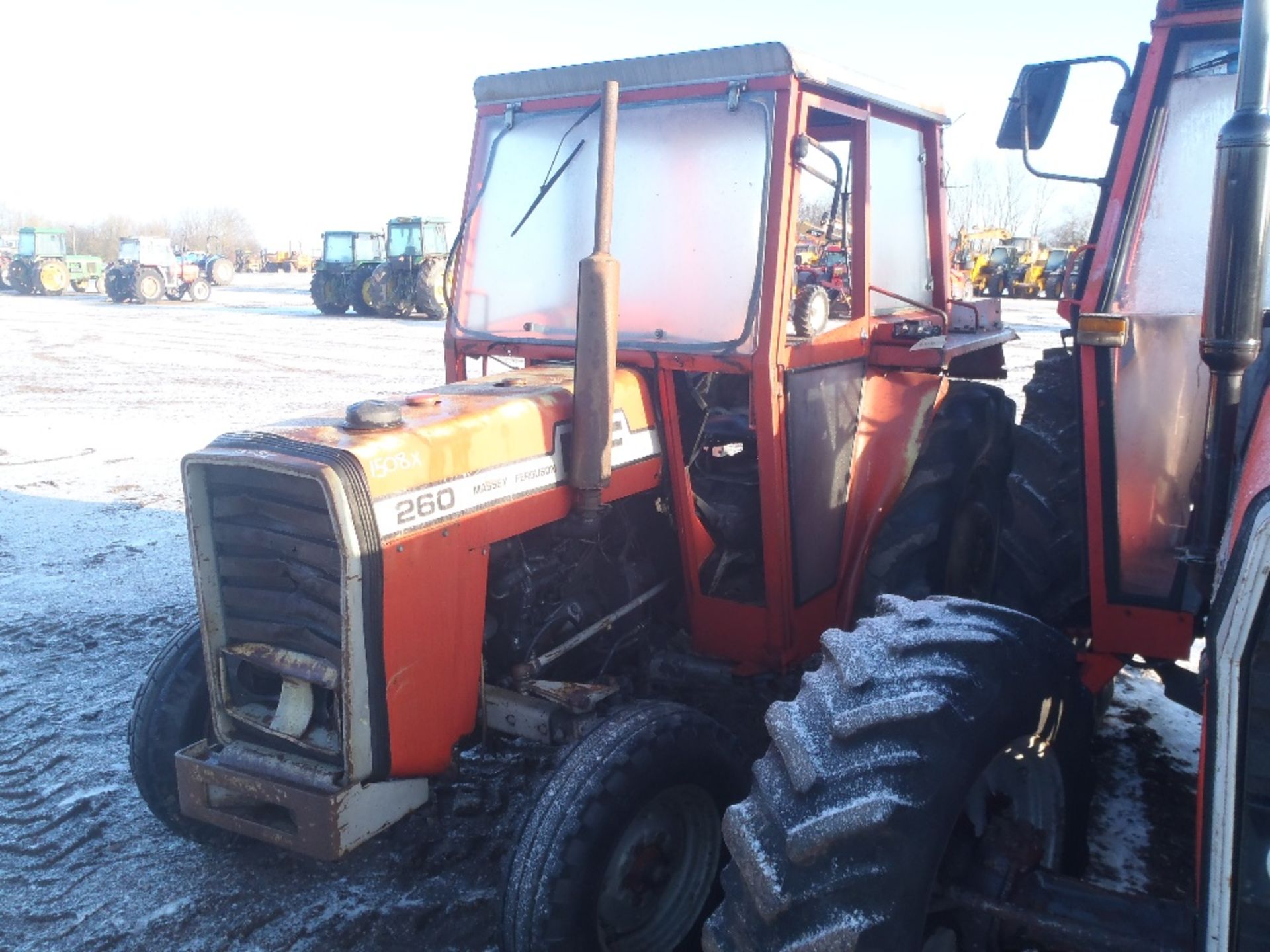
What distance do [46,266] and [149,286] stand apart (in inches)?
225

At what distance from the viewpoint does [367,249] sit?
26438 mm

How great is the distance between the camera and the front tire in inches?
93.9

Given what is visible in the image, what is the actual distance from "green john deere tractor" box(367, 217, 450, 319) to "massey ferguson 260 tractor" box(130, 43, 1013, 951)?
2010 centimetres

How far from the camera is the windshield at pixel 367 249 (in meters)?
26.2

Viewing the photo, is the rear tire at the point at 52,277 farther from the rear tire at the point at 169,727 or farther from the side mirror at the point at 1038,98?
the side mirror at the point at 1038,98

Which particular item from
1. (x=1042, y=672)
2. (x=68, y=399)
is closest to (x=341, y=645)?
(x=1042, y=672)

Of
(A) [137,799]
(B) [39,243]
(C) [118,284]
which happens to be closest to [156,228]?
(B) [39,243]

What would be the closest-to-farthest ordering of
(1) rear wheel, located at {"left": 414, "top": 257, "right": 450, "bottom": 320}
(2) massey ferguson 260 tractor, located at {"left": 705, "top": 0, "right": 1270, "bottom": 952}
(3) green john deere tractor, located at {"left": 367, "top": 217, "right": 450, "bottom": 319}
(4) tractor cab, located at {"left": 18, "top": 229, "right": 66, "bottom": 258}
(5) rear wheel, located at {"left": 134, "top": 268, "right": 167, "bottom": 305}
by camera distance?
(2) massey ferguson 260 tractor, located at {"left": 705, "top": 0, "right": 1270, "bottom": 952}, (1) rear wheel, located at {"left": 414, "top": 257, "right": 450, "bottom": 320}, (3) green john deere tractor, located at {"left": 367, "top": 217, "right": 450, "bottom": 319}, (5) rear wheel, located at {"left": 134, "top": 268, "right": 167, "bottom": 305}, (4) tractor cab, located at {"left": 18, "top": 229, "right": 66, "bottom": 258}

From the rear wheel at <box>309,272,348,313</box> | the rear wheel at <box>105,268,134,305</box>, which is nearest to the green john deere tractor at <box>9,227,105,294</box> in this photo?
the rear wheel at <box>105,268,134,305</box>

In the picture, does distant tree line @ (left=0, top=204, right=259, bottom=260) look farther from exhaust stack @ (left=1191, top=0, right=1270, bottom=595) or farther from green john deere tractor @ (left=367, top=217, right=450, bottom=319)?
exhaust stack @ (left=1191, top=0, right=1270, bottom=595)

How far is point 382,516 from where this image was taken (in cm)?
241

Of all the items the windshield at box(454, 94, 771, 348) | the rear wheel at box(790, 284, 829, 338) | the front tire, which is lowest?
the front tire

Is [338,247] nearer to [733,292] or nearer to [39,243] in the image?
[39,243]

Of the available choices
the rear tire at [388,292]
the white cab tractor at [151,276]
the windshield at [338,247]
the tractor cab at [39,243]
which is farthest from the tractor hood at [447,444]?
the tractor cab at [39,243]
